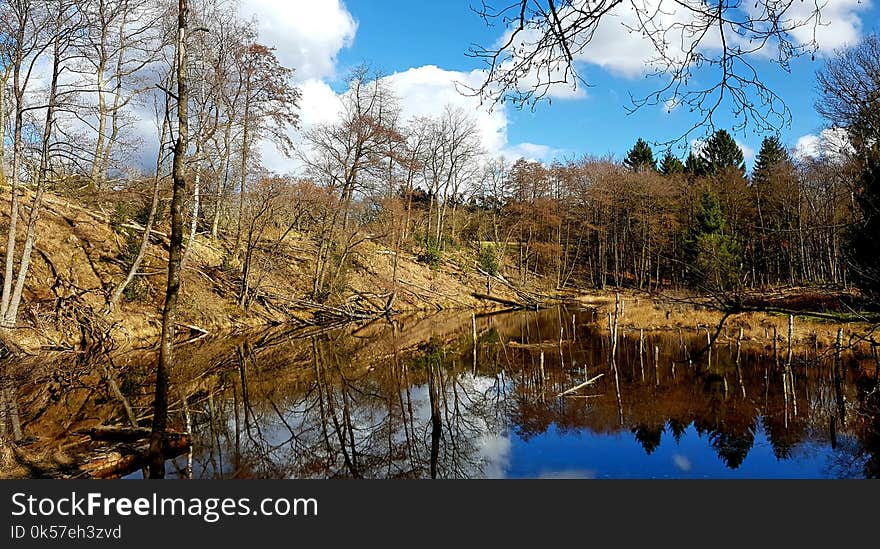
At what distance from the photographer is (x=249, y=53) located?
21156 mm

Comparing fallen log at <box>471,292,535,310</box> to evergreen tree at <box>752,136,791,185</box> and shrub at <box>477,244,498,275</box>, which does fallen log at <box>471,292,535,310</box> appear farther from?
evergreen tree at <box>752,136,791,185</box>

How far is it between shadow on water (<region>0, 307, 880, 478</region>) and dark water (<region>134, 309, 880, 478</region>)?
0.04 m

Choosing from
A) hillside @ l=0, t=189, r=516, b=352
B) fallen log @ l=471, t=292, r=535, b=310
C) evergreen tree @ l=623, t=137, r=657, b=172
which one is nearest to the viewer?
hillside @ l=0, t=189, r=516, b=352

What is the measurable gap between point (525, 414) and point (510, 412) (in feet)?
1.35

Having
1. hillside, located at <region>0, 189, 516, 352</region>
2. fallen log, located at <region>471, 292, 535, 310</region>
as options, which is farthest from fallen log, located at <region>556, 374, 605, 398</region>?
fallen log, located at <region>471, 292, 535, 310</region>

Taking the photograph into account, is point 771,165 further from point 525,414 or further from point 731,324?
point 525,414

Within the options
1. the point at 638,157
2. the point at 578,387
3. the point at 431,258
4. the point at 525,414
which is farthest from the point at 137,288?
the point at 638,157

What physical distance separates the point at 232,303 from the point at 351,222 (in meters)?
11.0

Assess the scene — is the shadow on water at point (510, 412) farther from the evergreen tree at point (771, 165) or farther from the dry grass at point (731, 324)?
the evergreen tree at point (771, 165)

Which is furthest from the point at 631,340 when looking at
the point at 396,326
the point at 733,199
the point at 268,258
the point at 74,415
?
the point at 733,199

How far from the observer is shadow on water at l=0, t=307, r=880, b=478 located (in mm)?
8438

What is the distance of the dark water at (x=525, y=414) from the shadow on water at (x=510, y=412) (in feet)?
0.15

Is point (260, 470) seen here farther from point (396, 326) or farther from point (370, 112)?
point (370, 112)

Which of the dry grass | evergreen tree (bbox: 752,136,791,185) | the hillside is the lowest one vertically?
the dry grass
